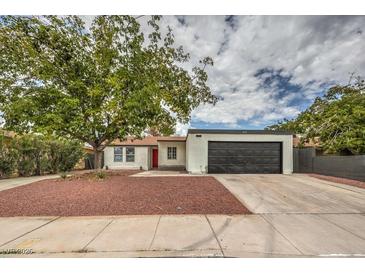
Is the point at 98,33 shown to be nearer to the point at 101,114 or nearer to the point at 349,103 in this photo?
the point at 101,114

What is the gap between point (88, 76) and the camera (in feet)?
30.5

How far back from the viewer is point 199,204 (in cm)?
530

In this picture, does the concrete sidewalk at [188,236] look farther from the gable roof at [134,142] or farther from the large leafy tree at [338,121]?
the gable roof at [134,142]

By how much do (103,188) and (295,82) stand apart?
14075 mm

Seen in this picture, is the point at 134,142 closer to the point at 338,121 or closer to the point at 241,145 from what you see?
the point at 241,145

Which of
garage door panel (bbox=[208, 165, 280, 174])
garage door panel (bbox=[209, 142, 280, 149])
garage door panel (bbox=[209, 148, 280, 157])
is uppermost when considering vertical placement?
garage door panel (bbox=[209, 142, 280, 149])

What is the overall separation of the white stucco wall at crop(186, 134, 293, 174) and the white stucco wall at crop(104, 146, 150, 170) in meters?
6.37

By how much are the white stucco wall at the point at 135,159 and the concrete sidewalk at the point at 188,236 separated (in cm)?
1319

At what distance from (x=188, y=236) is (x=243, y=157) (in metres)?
10.2

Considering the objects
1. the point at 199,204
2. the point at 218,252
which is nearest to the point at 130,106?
the point at 199,204

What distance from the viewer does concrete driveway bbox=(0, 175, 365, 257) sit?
2906mm

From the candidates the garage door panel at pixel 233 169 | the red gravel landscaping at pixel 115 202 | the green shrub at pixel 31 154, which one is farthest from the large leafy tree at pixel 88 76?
the garage door panel at pixel 233 169

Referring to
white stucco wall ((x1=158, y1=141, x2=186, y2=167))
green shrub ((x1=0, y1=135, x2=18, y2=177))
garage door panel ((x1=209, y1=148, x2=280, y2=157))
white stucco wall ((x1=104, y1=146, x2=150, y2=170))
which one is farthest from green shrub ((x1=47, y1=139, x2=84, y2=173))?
garage door panel ((x1=209, y1=148, x2=280, y2=157))

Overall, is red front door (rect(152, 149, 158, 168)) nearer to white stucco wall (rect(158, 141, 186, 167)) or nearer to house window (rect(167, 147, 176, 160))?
white stucco wall (rect(158, 141, 186, 167))
